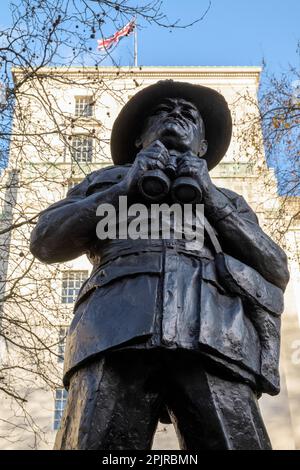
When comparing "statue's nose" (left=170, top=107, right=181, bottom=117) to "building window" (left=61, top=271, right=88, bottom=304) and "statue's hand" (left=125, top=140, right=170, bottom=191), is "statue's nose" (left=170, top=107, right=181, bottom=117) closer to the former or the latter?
"statue's hand" (left=125, top=140, right=170, bottom=191)

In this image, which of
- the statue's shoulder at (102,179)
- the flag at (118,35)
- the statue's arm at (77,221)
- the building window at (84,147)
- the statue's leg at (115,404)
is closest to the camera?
the statue's leg at (115,404)

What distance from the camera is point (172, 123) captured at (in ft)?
11.6

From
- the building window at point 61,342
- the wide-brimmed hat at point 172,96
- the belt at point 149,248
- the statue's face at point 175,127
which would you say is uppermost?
the building window at point 61,342

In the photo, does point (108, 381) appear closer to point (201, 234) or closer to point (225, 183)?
point (201, 234)

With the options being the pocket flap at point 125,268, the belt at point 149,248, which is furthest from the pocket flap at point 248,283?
the pocket flap at point 125,268

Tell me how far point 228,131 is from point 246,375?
1.92 m

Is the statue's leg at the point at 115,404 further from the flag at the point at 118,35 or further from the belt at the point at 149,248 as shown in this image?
the flag at the point at 118,35

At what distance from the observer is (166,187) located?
113 inches

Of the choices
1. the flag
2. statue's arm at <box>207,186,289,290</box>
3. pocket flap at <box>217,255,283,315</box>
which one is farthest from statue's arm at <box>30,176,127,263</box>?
the flag

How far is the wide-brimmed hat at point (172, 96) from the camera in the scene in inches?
148

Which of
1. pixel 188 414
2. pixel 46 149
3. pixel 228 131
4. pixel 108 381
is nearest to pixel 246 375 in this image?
pixel 188 414

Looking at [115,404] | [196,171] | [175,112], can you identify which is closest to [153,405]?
[115,404]

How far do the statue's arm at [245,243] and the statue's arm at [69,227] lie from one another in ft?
1.58

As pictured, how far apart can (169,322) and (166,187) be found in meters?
0.67
